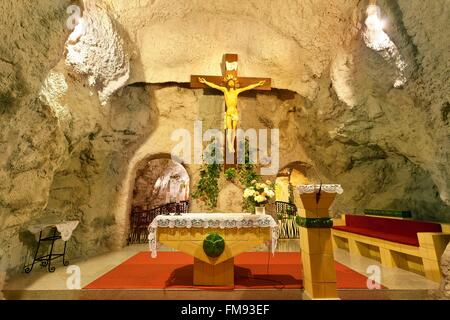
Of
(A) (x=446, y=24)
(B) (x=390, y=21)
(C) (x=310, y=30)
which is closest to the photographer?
(A) (x=446, y=24)

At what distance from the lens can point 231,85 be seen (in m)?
7.09

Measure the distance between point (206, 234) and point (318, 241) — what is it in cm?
156

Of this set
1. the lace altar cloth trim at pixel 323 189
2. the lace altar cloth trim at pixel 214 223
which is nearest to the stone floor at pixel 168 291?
the lace altar cloth trim at pixel 214 223

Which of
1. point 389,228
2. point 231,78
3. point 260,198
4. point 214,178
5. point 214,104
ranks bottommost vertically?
point 389,228

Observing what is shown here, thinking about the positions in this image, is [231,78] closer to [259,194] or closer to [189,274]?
[259,194]

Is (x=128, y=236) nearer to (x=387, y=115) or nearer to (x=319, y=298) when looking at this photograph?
(x=319, y=298)

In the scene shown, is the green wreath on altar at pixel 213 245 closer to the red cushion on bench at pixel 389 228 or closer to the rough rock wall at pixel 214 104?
the rough rock wall at pixel 214 104

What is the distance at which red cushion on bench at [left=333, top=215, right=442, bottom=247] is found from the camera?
196 inches

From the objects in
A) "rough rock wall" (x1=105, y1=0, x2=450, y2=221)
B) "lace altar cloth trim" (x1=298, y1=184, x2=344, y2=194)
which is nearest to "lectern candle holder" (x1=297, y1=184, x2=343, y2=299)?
"lace altar cloth trim" (x1=298, y1=184, x2=344, y2=194)

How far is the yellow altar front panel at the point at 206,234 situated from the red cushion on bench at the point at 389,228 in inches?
117

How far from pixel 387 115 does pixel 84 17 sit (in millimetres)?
6372

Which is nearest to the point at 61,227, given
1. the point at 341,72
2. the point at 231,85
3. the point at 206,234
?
the point at 206,234

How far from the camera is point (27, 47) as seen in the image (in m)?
3.55
